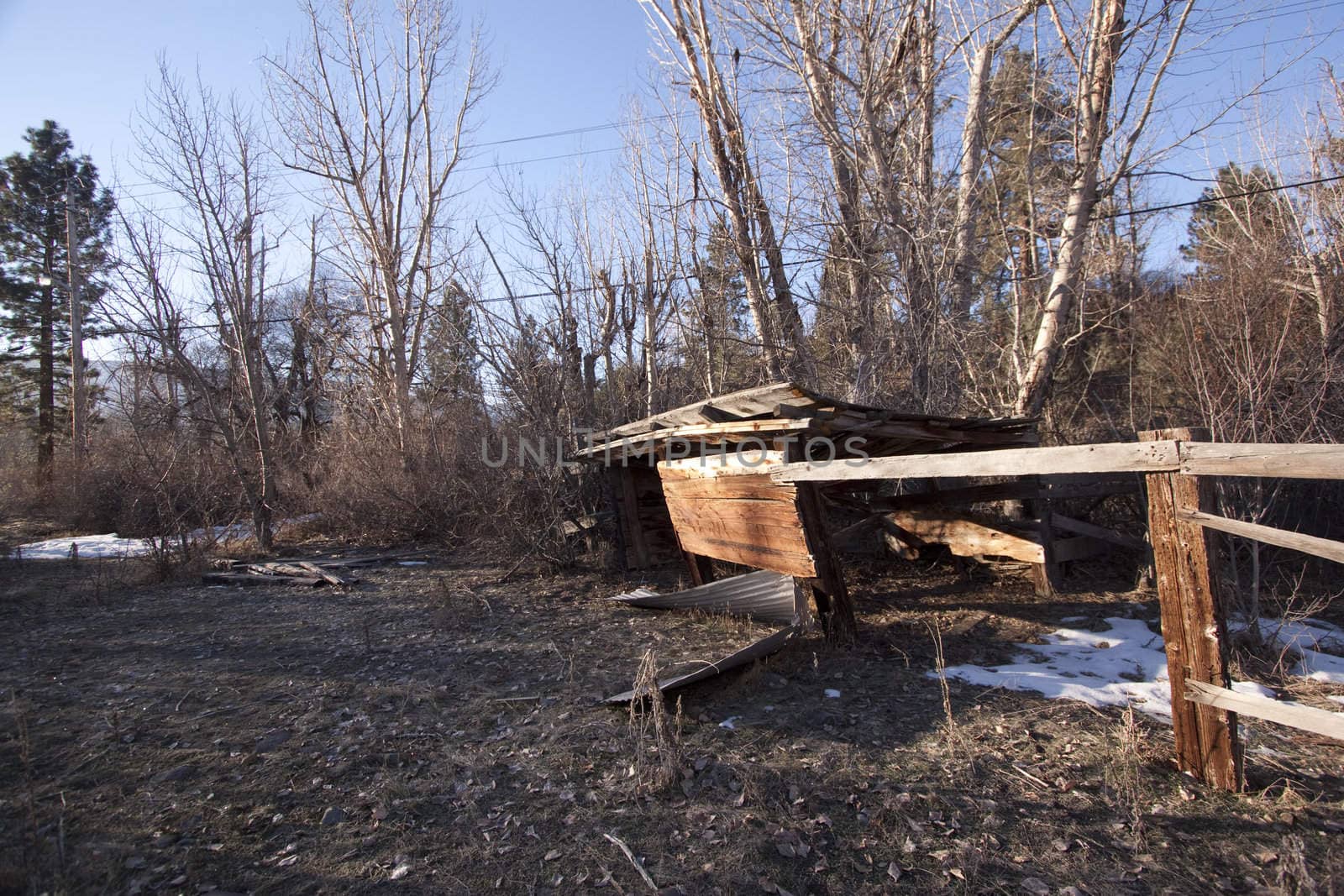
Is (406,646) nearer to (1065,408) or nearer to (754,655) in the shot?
(754,655)

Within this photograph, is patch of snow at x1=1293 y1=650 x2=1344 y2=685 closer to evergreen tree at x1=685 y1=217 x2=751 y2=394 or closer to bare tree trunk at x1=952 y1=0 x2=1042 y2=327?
bare tree trunk at x1=952 y1=0 x2=1042 y2=327

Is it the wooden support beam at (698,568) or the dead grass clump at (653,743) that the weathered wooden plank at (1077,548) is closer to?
the wooden support beam at (698,568)

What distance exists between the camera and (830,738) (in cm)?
365

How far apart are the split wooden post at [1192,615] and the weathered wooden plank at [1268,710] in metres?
0.06

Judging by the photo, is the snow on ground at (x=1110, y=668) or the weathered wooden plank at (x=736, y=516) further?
the weathered wooden plank at (x=736, y=516)

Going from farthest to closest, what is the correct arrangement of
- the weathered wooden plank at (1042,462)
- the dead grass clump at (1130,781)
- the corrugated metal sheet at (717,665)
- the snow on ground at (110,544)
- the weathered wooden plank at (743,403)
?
1. the snow on ground at (110,544)
2. the weathered wooden plank at (743,403)
3. the corrugated metal sheet at (717,665)
4. the weathered wooden plank at (1042,462)
5. the dead grass clump at (1130,781)

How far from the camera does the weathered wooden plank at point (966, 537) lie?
6730 millimetres

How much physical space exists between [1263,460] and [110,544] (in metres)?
15.9

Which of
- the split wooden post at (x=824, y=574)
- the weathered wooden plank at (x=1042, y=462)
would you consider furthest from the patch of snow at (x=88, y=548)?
the weathered wooden plank at (x=1042, y=462)

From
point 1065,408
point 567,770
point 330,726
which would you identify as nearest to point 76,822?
point 330,726

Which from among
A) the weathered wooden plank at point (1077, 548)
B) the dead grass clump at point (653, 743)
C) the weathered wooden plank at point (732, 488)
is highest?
the weathered wooden plank at point (732, 488)

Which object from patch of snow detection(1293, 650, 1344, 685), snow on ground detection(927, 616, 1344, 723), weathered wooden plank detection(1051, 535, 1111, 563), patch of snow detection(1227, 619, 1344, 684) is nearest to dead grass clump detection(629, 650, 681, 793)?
snow on ground detection(927, 616, 1344, 723)

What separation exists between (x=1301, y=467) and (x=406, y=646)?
573 cm

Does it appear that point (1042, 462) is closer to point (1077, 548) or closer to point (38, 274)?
point (1077, 548)
